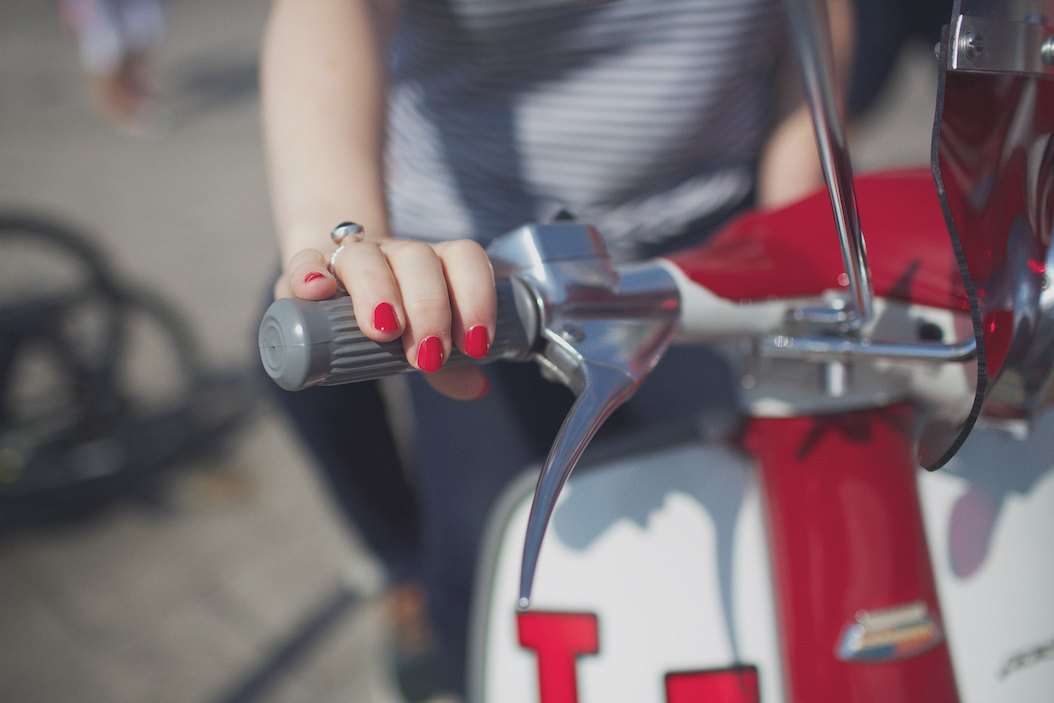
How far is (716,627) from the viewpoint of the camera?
66cm

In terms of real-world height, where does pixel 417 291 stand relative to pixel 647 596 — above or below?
above

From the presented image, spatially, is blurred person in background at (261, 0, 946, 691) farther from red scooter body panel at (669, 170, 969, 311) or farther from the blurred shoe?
the blurred shoe

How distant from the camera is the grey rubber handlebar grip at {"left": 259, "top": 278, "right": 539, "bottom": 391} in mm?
477

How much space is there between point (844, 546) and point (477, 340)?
309mm

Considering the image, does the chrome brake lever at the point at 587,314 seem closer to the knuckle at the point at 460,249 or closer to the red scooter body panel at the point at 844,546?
the knuckle at the point at 460,249

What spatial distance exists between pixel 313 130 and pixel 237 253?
2722 mm

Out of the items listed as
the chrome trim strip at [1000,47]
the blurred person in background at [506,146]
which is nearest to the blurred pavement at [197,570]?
the blurred person in background at [506,146]

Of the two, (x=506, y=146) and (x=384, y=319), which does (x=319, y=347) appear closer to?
(x=384, y=319)

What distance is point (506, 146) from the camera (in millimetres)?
945

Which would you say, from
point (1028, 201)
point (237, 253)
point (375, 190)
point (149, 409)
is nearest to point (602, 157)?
point (375, 190)

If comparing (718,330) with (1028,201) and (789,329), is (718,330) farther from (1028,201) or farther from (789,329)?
(1028,201)

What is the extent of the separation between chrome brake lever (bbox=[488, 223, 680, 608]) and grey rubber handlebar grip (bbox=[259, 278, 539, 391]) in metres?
0.09

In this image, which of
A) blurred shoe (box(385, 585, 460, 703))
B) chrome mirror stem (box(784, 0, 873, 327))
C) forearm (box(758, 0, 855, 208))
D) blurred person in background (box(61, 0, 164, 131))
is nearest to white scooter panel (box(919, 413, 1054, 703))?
chrome mirror stem (box(784, 0, 873, 327))

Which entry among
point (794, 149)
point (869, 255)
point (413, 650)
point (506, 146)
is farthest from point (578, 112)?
point (413, 650)
